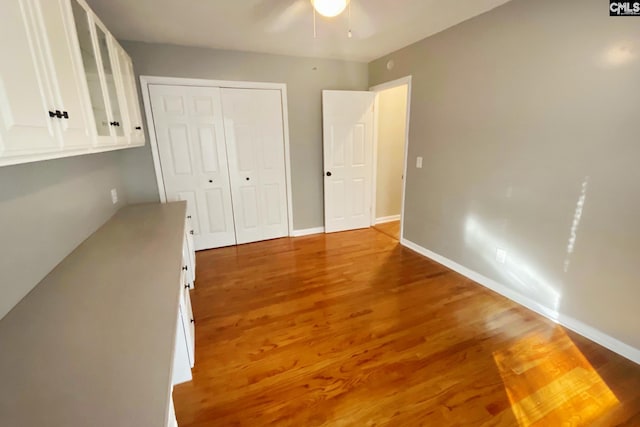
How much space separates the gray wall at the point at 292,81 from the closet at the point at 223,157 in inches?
5.9

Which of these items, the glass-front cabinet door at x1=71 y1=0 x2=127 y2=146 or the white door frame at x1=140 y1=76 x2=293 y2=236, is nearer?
the glass-front cabinet door at x1=71 y1=0 x2=127 y2=146

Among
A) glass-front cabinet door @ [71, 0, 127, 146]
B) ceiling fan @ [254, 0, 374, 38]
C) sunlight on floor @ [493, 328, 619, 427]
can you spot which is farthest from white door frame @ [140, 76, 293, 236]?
sunlight on floor @ [493, 328, 619, 427]

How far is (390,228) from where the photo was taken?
4406mm

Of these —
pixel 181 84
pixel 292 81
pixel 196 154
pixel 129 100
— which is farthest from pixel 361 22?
pixel 196 154

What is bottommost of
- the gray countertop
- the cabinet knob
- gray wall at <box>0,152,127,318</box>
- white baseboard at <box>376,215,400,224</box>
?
white baseboard at <box>376,215,400,224</box>

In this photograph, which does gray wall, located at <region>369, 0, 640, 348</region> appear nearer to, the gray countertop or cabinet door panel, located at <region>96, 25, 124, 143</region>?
the gray countertop

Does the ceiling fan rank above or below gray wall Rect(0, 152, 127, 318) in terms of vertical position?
above

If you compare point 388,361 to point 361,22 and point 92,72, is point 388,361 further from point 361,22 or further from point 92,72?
point 361,22

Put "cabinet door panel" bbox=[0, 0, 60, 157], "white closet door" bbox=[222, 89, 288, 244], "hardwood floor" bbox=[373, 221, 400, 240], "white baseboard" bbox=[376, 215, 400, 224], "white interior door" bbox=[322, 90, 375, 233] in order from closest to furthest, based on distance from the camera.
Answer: "cabinet door panel" bbox=[0, 0, 60, 157] < "white closet door" bbox=[222, 89, 288, 244] < "white interior door" bbox=[322, 90, 375, 233] < "hardwood floor" bbox=[373, 221, 400, 240] < "white baseboard" bbox=[376, 215, 400, 224]

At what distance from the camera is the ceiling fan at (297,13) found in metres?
2.18

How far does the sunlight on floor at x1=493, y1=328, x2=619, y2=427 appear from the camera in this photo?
4.76 feet

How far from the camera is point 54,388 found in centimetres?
74

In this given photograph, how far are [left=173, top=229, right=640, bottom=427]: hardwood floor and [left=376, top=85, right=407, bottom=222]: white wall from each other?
195 centimetres

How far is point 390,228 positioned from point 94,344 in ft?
13.0
